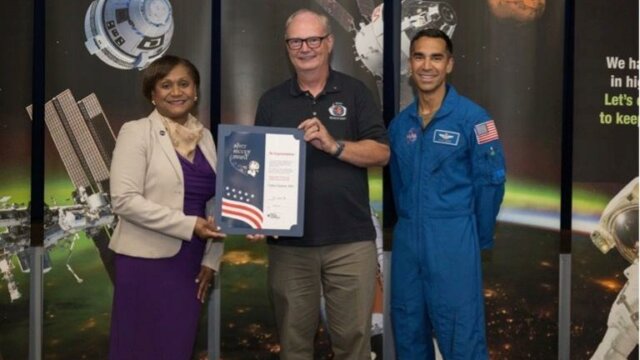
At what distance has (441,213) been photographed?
2480mm

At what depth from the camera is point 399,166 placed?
2.62 m

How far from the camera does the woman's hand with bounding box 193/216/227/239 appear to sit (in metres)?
2.23

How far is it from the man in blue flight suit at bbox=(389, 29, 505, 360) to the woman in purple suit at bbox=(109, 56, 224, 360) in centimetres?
75

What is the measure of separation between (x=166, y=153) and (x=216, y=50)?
107 centimetres

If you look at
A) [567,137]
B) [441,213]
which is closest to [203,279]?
[441,213]

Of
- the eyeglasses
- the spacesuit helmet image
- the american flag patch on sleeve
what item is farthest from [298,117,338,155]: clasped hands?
the spacesuit helmet image

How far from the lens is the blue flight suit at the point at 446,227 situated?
2484 millimetres

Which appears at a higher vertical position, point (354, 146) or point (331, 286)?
point (354, 146)

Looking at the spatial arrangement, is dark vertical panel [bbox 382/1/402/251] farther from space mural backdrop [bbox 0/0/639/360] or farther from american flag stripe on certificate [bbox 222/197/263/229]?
american flag stripe on certificate [bbox 222/197/263/229]

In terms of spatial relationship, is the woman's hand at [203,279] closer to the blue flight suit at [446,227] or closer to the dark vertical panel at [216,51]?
the blue flight suit at [446,227]

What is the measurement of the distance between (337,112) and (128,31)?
125cm

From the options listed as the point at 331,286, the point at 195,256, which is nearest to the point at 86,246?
the point at 195,256

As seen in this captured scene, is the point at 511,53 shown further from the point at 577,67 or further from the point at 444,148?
the point at 444,148

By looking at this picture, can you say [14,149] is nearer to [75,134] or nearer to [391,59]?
[75,134]
